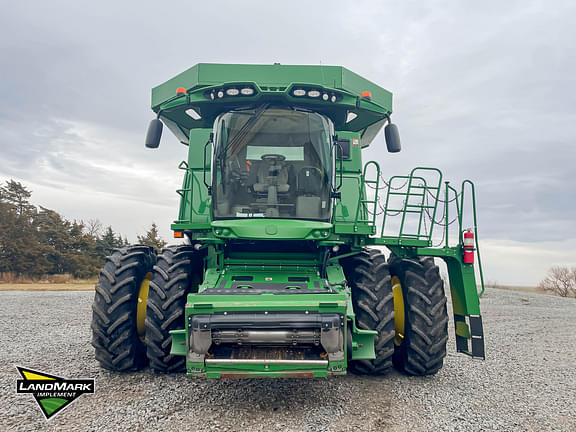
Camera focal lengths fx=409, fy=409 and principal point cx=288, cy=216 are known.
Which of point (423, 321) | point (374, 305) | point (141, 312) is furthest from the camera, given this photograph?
point (141, 312)

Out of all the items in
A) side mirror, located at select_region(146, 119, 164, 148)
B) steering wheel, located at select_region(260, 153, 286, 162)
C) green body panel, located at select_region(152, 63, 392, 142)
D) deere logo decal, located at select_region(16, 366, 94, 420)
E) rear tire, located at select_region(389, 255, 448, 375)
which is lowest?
deere logo decal, located at select_region(16, 366, 94, 420)

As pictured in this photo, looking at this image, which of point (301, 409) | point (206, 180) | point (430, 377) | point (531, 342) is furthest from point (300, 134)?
point (531, 342)

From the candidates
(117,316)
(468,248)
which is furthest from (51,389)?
(468,248)

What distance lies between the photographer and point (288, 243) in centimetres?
519

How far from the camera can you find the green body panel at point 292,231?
3951mm

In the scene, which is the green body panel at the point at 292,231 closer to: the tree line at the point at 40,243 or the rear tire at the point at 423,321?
the rear tire at the point at 423,321

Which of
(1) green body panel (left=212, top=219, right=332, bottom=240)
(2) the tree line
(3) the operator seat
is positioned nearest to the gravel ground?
(1) green body panel (left=212, top=219, right=332, bottom=240)

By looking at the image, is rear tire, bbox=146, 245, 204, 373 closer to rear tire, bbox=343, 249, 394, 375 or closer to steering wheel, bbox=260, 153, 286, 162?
steering wheel, bbox=260, 153, 286, 162

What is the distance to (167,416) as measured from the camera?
395 centimetres

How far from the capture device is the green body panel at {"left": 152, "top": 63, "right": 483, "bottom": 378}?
3.95 m

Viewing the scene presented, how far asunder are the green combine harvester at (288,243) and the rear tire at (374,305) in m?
0.01

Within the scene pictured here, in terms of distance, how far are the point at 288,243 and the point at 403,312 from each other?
1.76 m

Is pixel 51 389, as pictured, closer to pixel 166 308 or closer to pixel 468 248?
pixel 166 308

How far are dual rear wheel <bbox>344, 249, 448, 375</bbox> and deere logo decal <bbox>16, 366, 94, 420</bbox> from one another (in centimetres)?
319
